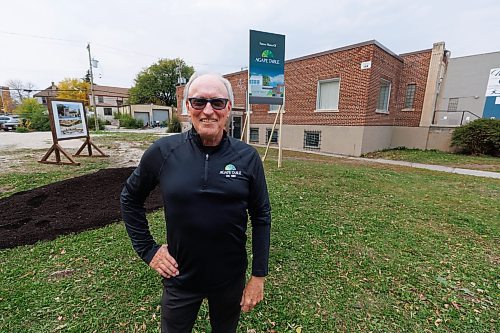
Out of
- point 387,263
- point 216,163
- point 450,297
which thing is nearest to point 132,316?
point 216,163

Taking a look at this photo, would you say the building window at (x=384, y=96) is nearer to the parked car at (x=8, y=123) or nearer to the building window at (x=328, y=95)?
the building window at (x=328, y=95)

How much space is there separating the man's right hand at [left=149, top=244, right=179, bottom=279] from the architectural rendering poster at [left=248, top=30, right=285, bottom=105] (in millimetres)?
6661

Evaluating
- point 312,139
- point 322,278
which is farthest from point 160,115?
point 322,278

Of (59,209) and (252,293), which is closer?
(252,293)

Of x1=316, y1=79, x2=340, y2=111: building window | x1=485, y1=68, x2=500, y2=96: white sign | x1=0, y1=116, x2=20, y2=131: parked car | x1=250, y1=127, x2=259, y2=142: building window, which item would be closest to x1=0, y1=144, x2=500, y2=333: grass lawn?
x1=316, y1=79, x2=340, y2=111: building window

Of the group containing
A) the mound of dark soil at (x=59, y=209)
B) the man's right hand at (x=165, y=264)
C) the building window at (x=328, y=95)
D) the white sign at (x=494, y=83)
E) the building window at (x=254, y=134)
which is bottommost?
the mound of dark soil at (x=59, y=209)

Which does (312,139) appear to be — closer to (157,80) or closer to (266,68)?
(266,68)

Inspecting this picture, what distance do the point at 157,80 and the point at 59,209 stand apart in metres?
52.0

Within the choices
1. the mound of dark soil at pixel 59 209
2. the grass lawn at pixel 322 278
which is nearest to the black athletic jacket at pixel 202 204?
the grass lawn at pixel 322 278

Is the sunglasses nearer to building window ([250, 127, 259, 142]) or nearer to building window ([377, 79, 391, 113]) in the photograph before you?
building window ([377, 79, 391, 113])

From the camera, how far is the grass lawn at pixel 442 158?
10.2 metres

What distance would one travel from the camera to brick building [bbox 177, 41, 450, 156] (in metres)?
12.5

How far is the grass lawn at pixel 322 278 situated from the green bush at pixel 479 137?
997 cm

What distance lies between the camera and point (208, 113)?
1328 mm
